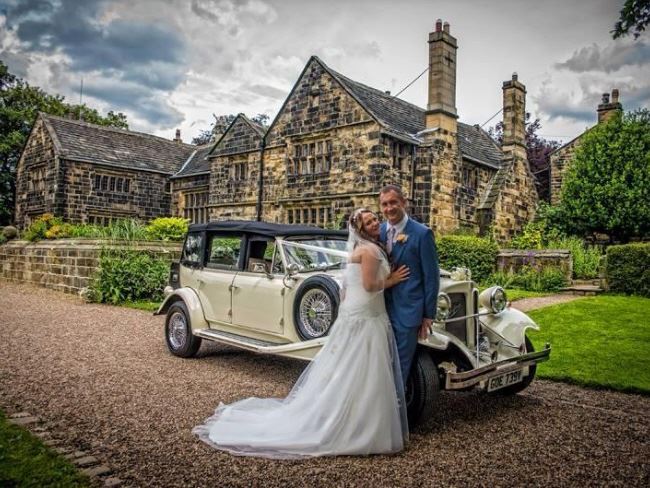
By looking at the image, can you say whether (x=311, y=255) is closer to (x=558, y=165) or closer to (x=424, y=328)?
(x=424, y=328)

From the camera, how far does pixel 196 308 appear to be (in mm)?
7641

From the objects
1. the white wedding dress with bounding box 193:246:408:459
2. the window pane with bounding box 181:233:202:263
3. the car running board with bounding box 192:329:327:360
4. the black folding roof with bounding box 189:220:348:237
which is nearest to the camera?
the white wedding dress with bounding box 193:246:408:459

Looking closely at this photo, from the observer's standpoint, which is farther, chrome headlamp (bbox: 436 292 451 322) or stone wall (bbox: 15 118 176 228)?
stone wall (bbox: 15 118 176 228)

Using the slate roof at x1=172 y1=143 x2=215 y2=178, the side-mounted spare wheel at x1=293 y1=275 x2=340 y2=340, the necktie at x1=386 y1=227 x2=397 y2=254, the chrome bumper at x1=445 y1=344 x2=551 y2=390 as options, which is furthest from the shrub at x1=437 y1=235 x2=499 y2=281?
the slate roof at x1=172 y1=143 x2=215 y2=178

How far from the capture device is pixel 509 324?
237 inches

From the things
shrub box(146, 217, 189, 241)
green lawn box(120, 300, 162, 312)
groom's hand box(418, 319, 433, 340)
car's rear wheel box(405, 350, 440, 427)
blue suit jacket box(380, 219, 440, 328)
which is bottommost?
green lawn box(120, 300, 162, 312)

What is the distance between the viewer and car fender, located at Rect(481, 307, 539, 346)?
19.5ft

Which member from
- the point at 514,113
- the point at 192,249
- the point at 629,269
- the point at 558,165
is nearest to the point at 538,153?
the point at 558,165

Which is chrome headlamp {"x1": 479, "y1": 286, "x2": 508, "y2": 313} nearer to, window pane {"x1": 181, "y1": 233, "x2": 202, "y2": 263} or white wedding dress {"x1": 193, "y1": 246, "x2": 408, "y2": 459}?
white wedding dress {"x1": 193, "y1": 246, "x2": 408, "y2": 459}

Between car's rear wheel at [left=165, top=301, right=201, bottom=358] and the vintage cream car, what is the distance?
15mm

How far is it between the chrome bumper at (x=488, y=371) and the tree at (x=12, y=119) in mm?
40563

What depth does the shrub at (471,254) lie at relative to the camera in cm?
1758

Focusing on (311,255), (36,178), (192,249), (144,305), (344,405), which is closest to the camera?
(344,405)

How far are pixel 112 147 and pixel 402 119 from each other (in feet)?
64.0
